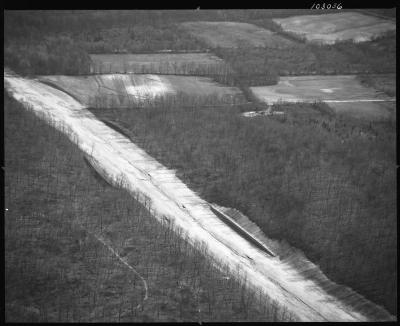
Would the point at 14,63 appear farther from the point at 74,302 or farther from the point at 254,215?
the point at 74,302

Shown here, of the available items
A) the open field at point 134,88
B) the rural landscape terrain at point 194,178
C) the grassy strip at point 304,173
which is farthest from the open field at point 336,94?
the open field at point 134,88

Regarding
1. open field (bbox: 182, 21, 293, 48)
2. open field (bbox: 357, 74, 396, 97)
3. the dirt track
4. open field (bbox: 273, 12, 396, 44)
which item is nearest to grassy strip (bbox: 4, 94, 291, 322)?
the dirt track

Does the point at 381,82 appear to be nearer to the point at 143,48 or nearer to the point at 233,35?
the point at 233,35

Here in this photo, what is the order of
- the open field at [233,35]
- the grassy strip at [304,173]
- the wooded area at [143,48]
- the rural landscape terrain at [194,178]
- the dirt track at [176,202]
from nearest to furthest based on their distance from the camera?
the rural landscape terrain at [194,178] → the dirt track at [176,202] → the grassy strip at [304,173] → the wooded area at [143,48] → the open field at [233,35]

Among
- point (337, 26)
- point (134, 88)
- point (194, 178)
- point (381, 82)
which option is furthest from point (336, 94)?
point (337, 26)

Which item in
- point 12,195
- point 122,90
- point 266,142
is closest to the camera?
point 12,195

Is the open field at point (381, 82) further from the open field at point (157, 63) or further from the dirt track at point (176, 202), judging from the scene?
the dirt track at point (176, 202)

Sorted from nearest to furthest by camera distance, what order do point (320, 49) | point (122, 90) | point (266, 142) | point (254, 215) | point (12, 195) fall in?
point (12, 195)
point (254, 215)
point (266, 142)
point (122, 90)
point (320, 49)

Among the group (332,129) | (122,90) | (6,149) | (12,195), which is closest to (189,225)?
(12,195)
